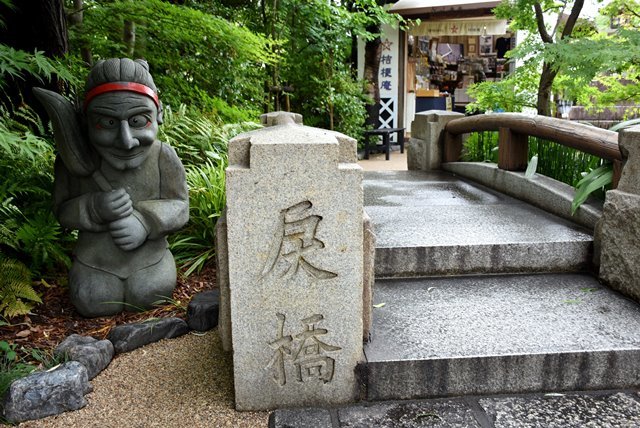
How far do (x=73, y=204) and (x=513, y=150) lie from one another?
13.1 feet

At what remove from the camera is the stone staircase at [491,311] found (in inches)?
103

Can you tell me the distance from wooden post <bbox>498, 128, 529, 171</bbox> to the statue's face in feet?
11.5

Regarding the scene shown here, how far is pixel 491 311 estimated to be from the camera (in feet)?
10.2

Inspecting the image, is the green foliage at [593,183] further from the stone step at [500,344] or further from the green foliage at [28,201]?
the green foliage at [28,201]

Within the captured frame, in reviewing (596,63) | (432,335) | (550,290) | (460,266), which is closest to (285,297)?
(432,335)

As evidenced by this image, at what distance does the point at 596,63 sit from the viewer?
5441mm

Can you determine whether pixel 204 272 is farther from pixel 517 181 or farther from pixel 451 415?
pixel 517 181

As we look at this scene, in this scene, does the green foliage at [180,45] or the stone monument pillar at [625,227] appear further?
the green foliage at [180,45]

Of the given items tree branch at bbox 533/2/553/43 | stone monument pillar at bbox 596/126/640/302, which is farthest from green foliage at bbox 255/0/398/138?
stone monument pillar at bbox 596/126/640/302

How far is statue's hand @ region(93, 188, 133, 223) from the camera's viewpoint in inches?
128

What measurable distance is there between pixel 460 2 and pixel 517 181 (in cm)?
853

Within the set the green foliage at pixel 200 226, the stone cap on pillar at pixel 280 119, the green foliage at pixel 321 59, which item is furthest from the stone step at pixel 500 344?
the green foliage at pixel 321 59

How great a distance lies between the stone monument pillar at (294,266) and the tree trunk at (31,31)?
9.36ft

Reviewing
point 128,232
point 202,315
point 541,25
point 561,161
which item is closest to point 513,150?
point 561,161
